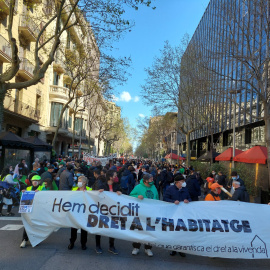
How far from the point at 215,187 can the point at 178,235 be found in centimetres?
164

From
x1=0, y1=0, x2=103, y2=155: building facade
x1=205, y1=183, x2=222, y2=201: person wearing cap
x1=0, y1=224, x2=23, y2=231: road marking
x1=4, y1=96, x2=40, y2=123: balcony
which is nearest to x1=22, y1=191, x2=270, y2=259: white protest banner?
x1=205, y1=183, x2=222, y2=201: person wearing cap

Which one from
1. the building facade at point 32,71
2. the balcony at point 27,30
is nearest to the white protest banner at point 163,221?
Result: the building facade at point 32,71

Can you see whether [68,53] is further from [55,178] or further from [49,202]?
[49,202]

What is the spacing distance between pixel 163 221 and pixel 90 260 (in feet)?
5.10

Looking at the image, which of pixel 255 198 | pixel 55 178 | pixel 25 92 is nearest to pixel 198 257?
pixel 55 178

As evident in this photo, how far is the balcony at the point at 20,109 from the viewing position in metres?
19.2

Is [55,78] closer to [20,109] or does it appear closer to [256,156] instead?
[20,109]

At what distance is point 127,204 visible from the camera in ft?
17.5

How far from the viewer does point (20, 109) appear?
70.9 feet

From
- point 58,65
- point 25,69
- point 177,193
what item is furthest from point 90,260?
point 58,65

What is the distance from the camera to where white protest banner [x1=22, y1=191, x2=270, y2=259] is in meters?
4.79

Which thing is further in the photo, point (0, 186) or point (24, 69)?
point (24, 69)

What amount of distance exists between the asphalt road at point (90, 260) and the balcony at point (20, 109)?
15.4 meters

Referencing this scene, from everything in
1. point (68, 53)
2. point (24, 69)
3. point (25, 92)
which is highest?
point (68, 53)
